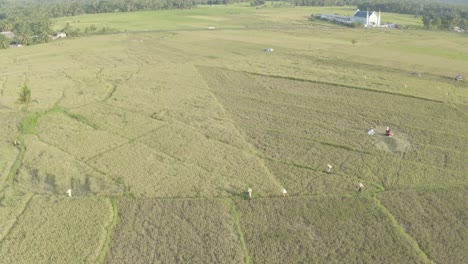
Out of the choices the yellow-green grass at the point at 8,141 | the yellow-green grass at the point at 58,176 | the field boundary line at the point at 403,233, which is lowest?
the field boundary line at the point at 403,233

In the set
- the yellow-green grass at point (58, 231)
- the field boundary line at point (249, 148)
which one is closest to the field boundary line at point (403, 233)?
the field boundary line at point (249, 148)

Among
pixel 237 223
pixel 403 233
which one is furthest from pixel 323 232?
pixel 237 223

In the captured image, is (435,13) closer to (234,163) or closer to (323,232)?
(234,163)

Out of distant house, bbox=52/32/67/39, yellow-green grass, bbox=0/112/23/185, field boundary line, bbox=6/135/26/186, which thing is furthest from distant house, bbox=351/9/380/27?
field boundary line, bbox=6/135/26/186

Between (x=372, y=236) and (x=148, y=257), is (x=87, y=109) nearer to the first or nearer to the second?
(x=148, y=257)

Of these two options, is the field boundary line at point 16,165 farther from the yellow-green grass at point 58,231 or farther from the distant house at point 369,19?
the distant house at point 369,19
